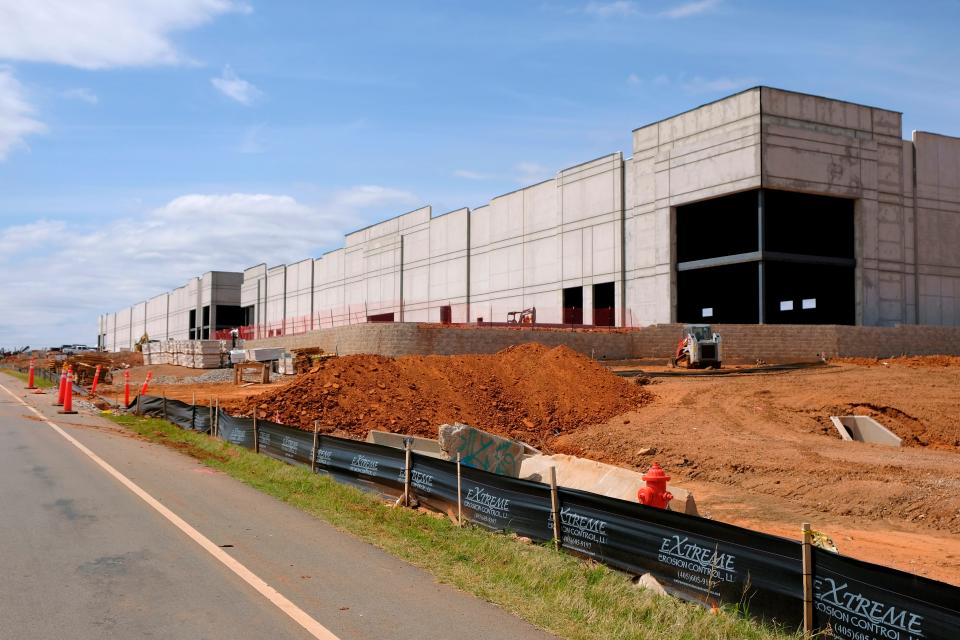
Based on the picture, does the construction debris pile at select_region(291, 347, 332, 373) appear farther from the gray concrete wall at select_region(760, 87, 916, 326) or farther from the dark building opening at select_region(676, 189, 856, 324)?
the gray concrete wall at select_region(760, 87, 916, 326)

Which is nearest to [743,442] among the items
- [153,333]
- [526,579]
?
[526,579]

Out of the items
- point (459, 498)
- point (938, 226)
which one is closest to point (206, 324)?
point (938, 226)

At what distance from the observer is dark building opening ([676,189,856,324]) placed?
147 ft

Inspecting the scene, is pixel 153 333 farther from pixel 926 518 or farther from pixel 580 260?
pixel 926 518

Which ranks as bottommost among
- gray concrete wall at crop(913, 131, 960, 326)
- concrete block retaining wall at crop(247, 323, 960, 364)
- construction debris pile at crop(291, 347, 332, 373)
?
construction debris pile at crop(291, 347, 332, 373)

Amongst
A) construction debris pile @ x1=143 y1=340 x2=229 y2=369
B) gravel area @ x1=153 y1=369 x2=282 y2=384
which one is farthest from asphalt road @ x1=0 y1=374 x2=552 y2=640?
construction debris pile @ x1=143 y1=340 x2=229 y2=369

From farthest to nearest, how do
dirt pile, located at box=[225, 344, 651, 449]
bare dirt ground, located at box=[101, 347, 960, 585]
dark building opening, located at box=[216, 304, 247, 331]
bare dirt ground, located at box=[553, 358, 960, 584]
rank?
dark building opening, located at box=[216, 304, 247, 331] < dirt pile, located at box=[225, 344, 651, 449] < bare dirt ground, located at box=[101, 347, 960, 585] < bare dirt ground, located at box=[553, 358, 960, 584]

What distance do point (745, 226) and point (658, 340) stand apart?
1346 cm

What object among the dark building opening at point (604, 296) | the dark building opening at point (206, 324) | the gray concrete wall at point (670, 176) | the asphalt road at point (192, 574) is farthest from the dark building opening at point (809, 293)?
the dark building opening at point (206, 324)

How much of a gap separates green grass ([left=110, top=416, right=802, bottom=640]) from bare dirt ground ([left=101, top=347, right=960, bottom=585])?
511 centimetres

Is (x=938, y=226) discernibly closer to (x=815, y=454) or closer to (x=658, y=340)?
(x=658, y=340)

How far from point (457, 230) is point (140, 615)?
191ft

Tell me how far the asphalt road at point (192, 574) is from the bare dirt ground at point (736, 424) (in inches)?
282

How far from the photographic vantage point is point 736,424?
2266cm
